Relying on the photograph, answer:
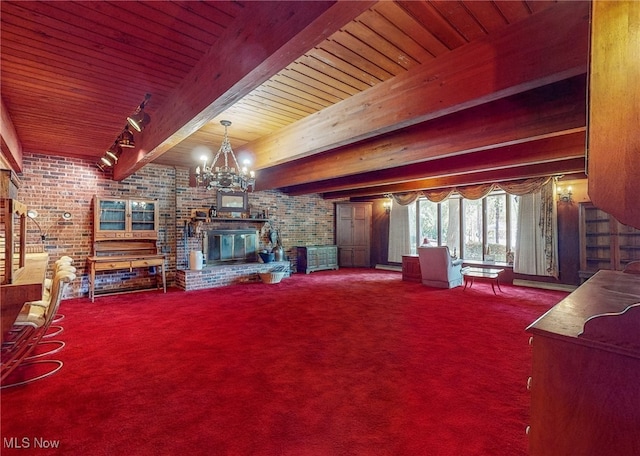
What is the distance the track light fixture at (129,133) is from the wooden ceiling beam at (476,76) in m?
1.79

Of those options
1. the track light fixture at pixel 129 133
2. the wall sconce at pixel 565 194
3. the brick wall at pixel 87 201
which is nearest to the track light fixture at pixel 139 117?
the track light fixture at pixel 129 133

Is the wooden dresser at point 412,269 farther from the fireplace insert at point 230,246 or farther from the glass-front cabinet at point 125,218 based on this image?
the glass-front cabinet at point 125,218

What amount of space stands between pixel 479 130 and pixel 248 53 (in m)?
2.48

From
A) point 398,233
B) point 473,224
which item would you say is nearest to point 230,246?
point 398,233

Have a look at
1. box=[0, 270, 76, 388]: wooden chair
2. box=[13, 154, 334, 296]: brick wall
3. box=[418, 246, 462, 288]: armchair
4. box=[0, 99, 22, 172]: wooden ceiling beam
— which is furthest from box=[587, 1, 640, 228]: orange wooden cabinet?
box=[13, 154, 334, 296]: brick wall

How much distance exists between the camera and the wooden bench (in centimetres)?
511

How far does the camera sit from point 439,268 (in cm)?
603

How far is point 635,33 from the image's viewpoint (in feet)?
3.79

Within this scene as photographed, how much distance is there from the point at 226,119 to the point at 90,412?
9.58 feet

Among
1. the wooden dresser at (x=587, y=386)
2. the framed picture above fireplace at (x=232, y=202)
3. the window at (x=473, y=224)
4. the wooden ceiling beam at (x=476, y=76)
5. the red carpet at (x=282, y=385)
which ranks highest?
the wooden ceiling beam at (x=476, y=76)

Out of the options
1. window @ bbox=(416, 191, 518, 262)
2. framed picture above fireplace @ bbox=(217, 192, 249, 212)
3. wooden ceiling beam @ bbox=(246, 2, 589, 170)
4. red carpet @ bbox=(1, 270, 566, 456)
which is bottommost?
red carpet @ bbox=(1, 270, 566, 456)

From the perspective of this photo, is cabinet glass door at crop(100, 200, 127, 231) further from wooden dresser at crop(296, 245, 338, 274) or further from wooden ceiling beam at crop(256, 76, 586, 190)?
wooden dresser at crop(296, 245, 338, 274)

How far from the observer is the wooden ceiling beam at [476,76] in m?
1.72

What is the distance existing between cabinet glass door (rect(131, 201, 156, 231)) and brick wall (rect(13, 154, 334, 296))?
27 centimetres
